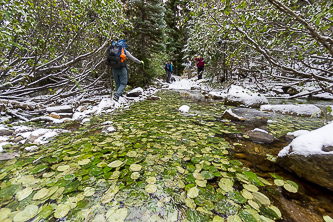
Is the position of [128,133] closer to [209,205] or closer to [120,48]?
[209,205]

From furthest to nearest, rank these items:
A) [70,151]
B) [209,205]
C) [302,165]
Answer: [70,151], [302,165], [209,205]

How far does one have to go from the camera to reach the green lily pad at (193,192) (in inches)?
57.4

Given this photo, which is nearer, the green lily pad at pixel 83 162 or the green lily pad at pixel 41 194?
the green lily pad at pixel 41 194

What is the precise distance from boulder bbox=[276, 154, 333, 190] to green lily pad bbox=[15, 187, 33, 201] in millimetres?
3165

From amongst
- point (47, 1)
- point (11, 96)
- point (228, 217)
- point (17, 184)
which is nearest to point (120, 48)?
point (47, 1)

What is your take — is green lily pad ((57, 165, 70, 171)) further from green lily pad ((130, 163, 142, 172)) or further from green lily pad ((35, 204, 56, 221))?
green lily pad ((130, 163, 142, 172))

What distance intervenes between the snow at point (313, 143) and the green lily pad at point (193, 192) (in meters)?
1.44

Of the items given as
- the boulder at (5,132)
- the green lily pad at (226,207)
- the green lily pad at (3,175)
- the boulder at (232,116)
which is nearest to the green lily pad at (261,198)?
the green lily pad at (226,207)

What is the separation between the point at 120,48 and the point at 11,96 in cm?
382

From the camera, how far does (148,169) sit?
6.06 feet

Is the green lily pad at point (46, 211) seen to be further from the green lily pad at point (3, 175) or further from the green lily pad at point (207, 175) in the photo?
the green lily pad at point (207, 175)

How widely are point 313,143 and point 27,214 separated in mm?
3202

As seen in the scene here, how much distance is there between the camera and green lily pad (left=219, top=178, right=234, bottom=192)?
1565 millimetres

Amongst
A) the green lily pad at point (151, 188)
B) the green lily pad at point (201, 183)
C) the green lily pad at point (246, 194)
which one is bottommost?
the green lily pad at point (246, 194)
